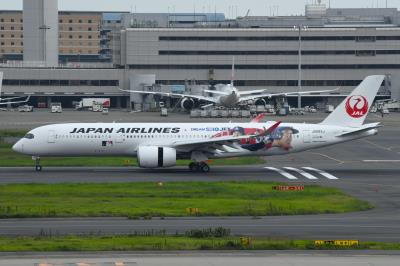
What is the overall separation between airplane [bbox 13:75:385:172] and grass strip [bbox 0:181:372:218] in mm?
7728

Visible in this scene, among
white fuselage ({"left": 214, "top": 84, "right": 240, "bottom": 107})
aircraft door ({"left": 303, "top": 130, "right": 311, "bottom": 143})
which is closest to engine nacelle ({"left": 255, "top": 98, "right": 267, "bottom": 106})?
white fuselage ({"left": 214, "top": 84, "right": 240, "bottom": 107})

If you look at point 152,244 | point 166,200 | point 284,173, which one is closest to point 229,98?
point 284,173

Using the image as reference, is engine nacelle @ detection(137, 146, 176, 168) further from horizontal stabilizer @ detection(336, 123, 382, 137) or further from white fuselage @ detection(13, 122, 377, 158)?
horizontal stabilizer @ detection(336, 123, 382, 137)

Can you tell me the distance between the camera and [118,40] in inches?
7328

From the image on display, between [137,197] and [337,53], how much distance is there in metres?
131

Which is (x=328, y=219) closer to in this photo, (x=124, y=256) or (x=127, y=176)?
(x=124, y=256)

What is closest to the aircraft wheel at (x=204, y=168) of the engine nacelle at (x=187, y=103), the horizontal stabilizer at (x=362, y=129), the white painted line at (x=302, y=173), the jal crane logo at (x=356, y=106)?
the white painted line at (x=302, y=173)

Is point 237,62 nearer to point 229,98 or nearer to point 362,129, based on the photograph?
point 229,98

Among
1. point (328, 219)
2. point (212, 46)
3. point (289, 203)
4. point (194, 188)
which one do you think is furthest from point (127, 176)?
point (212, 46)

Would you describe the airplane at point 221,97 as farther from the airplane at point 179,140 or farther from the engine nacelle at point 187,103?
the airplane at point 179,140

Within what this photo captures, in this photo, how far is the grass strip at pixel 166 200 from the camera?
44375 millimetres

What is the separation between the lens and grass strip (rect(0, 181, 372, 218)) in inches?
1747

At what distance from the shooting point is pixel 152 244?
3503 centimetres

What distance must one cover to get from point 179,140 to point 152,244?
3005cm
